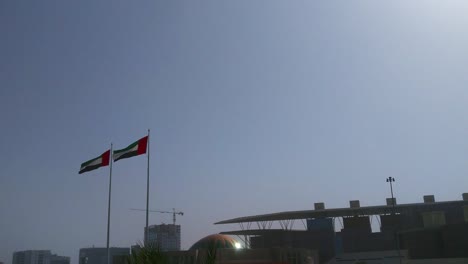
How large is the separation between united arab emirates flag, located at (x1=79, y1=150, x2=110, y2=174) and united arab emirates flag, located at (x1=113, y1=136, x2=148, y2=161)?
103cm

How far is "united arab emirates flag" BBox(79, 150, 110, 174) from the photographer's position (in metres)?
36.3

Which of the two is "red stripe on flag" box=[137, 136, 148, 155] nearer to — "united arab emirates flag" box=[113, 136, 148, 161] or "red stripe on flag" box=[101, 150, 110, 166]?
"united arab emirates flag" box=[113, 136, 148, 161]

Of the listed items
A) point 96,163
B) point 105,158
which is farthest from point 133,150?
point 96,163

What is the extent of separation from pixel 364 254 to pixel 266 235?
23.4m

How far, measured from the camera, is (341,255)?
111 meters

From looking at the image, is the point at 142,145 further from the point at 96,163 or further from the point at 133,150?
the point at 96,163

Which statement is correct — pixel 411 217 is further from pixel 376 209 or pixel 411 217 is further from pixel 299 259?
pixel 299 259

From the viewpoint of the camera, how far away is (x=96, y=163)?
121 feet

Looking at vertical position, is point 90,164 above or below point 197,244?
above

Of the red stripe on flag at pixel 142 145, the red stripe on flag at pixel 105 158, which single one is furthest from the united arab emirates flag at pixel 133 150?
the red stripe on flag at pixel 105 158

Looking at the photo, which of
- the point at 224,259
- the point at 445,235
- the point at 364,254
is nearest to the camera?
the point at 224,259

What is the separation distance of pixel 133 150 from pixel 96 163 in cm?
493

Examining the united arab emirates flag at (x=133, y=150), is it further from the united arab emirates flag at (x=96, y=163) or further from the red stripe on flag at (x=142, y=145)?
the united arab emirates flag at (x=96, y=163)

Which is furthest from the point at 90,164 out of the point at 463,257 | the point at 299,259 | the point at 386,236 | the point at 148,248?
the point at 386,236
